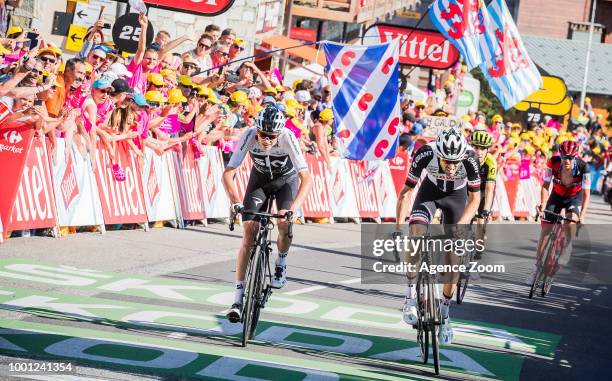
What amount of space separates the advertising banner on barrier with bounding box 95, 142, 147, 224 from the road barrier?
1 centimetres

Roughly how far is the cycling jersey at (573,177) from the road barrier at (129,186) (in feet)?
17.2

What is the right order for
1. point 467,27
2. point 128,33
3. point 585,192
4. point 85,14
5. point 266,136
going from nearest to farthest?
point 266,136
point 585,192
point 128,33
point 85,14
point 467,27

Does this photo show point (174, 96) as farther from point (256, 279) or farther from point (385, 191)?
point (385, 191)

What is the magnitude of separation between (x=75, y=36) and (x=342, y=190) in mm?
5925

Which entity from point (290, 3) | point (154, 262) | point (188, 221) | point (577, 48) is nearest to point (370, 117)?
point (188, 221)

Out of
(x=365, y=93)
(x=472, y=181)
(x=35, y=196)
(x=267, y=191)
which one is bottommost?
(x=35, y=196)

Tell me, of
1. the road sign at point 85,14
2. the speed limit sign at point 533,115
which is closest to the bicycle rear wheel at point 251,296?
the road sign at point 85,14

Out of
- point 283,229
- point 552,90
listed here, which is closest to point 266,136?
point 283,229

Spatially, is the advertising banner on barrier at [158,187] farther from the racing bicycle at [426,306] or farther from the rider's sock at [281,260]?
the racing bicycle at [426,306]

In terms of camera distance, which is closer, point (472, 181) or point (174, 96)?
point (472, 181)

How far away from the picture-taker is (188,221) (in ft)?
61.2

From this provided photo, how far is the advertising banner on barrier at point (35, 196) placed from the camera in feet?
45.1

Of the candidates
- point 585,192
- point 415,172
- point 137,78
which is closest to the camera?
point 415,172

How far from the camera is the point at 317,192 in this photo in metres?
22.5
